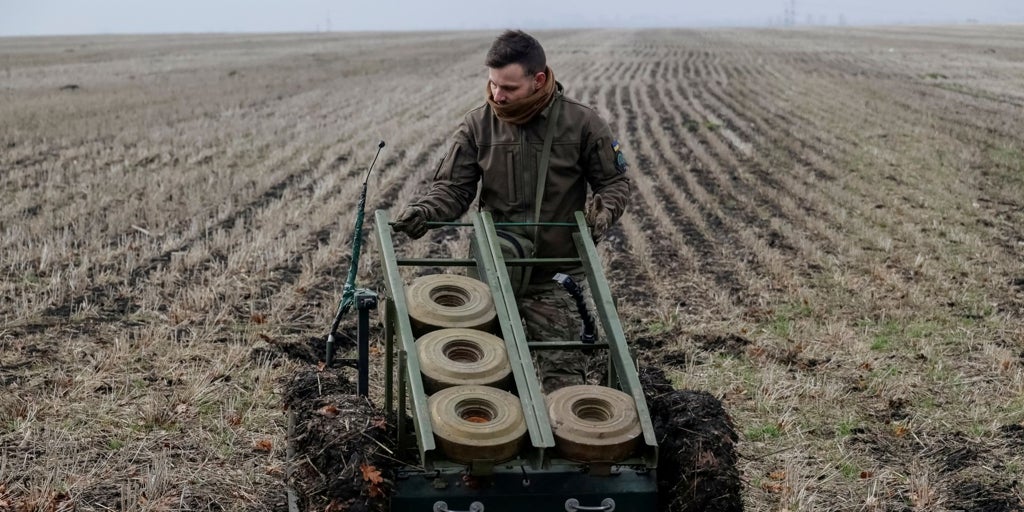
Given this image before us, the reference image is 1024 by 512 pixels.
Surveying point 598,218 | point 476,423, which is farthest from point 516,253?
point 476,423

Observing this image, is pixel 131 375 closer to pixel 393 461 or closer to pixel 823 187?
pixel 393 461

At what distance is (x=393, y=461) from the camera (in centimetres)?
359

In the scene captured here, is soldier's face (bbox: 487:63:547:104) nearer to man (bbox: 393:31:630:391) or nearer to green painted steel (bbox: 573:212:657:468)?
man (bbox: 393:31:630:391)

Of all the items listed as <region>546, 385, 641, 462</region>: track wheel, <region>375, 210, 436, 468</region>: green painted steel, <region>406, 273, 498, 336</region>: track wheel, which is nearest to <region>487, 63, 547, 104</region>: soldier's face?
<region>375, 210, 436, 468</region>: green painted steel

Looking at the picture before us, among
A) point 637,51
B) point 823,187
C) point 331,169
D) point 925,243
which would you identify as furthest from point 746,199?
point 637,51

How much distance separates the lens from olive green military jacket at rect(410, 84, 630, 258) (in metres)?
4.76

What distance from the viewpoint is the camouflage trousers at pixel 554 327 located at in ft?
15.3

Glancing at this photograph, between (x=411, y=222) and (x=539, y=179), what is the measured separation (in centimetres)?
63

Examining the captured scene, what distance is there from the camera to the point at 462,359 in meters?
3.91

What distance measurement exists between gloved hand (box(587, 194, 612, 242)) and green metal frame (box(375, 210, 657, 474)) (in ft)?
0.14

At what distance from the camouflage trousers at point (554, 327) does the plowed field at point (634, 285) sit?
2.93ft

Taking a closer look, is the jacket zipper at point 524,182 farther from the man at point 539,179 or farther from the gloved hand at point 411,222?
the gloved hand at point 411,222

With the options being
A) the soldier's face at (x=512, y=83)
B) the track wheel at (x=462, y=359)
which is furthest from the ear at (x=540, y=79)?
the track wheel at (x=462, y=359)

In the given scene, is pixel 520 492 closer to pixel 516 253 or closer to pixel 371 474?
pixel 371 474
